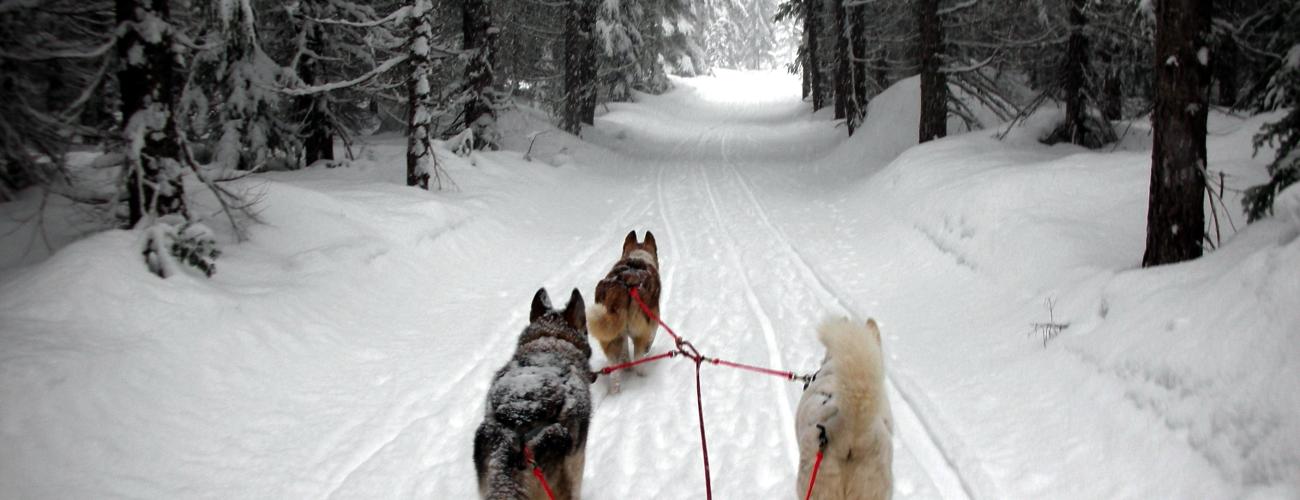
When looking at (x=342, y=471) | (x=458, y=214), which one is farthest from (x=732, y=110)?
(x=342, y=471)

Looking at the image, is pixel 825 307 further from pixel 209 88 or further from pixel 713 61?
pixel 713 61

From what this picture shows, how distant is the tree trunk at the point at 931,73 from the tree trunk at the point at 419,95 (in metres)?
10.1

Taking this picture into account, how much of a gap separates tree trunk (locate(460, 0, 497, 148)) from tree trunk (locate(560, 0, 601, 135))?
4.86 m

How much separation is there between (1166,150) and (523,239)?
29.0ft

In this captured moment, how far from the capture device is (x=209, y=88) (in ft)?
37.7

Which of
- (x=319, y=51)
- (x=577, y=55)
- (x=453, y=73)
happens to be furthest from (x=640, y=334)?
(x=577, y=55)

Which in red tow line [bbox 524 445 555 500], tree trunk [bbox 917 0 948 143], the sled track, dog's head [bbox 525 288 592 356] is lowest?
the sled track

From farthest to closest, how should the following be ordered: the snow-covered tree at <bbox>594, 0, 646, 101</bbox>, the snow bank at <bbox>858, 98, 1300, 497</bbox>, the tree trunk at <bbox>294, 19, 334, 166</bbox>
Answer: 1. the snow-covered tree at <bbox>594, 0, 646, 101</bbox>
2. the tree trunk at <bbox>294, 19, 334, 166</bbox>
3. the snow bank at <bbox>858, 98, 1300, 497</bbox>

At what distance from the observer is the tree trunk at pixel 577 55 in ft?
70.7

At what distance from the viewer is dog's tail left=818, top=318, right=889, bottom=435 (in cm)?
292

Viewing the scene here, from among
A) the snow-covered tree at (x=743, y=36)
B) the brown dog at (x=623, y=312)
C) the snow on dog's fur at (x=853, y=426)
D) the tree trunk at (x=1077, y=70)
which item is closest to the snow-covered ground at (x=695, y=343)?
the brown dog at (x=623, y=312)

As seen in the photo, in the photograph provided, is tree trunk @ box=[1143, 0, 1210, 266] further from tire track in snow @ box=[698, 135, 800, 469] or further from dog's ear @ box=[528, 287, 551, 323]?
dog's ear @ box=[528, 287, 551, 323]

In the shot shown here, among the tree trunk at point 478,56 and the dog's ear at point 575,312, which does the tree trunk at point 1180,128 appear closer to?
the dog's ear at point 575,312

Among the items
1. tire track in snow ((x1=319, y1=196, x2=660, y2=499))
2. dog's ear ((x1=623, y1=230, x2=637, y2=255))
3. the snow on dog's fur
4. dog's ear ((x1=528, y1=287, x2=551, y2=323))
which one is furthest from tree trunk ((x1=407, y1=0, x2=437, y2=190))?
the snow on dog's fur
